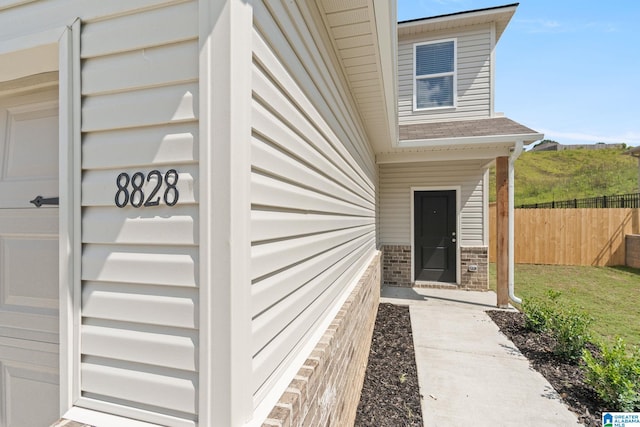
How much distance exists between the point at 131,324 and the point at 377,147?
551cm

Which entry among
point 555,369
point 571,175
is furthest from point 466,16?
point 571,175

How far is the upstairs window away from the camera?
7426mm

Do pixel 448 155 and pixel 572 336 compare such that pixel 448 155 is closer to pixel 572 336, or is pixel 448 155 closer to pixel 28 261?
pixel 572 336

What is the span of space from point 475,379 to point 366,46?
11.9 feet

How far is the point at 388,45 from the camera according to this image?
2383 millimetres

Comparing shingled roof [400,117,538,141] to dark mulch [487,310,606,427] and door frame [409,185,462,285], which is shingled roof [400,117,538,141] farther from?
dark mulch [487,310,606,427]

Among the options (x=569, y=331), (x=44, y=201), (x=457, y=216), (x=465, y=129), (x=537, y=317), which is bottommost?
(x=537, y=317)

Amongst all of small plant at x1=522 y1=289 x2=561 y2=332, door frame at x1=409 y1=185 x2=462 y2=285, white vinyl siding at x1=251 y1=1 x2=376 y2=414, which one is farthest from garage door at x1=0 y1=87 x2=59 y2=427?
door frame at x1=409 y1=185 x2=462 y2=285

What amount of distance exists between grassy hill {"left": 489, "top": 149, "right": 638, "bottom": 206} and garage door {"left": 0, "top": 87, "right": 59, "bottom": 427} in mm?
20365

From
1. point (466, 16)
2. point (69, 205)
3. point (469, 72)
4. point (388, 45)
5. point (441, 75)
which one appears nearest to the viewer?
point (69, 205)

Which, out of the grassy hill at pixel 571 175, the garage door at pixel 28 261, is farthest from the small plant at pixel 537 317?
the grassy hill at pixel 571 175

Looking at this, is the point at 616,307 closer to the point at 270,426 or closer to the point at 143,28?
the point at 270,426

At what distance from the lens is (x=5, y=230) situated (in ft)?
4.84

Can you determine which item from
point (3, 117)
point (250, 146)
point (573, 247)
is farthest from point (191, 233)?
point (573, 247)
